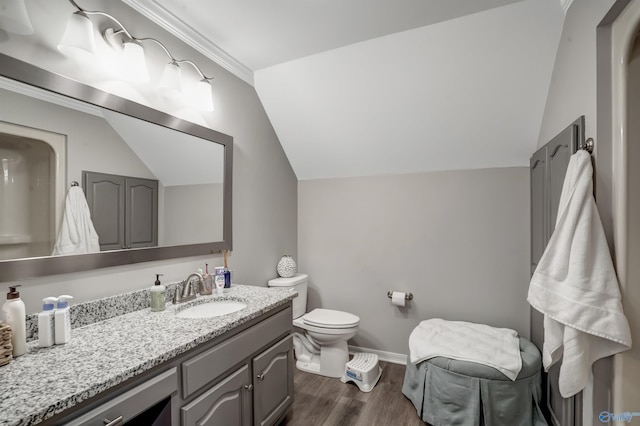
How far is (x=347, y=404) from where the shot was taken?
2129 mm

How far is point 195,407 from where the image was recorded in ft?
3.95

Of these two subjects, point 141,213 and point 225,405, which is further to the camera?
point 141,213

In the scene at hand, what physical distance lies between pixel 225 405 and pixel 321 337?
1.15 m

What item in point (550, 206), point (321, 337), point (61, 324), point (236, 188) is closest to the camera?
point (61, 324)

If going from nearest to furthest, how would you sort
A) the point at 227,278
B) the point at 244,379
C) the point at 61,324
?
1. the point at 61,324
2. the point at 244,379
3. the point at 227,278

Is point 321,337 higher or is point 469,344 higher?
point 469,344

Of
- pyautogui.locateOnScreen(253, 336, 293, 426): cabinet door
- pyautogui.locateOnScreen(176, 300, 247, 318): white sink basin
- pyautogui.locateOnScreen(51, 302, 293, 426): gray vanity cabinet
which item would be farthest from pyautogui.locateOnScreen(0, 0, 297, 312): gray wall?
pyautogui.locateOnScreen(253, 336, 293, 426): cabinet door

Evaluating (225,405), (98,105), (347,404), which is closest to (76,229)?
(98,105)

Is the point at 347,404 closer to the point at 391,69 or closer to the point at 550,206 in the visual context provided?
the point at 550,206

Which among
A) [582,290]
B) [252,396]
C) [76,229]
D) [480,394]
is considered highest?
[76,229]

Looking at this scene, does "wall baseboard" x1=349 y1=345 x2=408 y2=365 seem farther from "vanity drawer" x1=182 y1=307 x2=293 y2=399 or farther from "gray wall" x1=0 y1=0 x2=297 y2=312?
"vanity drawer" x1=182 y1=307 x2=293 y2=399

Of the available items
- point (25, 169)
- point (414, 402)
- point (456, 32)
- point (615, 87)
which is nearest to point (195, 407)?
point (25, 169)

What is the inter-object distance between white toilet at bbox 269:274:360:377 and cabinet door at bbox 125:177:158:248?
1165mm

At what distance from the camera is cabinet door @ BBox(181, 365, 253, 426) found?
1.21 meters
